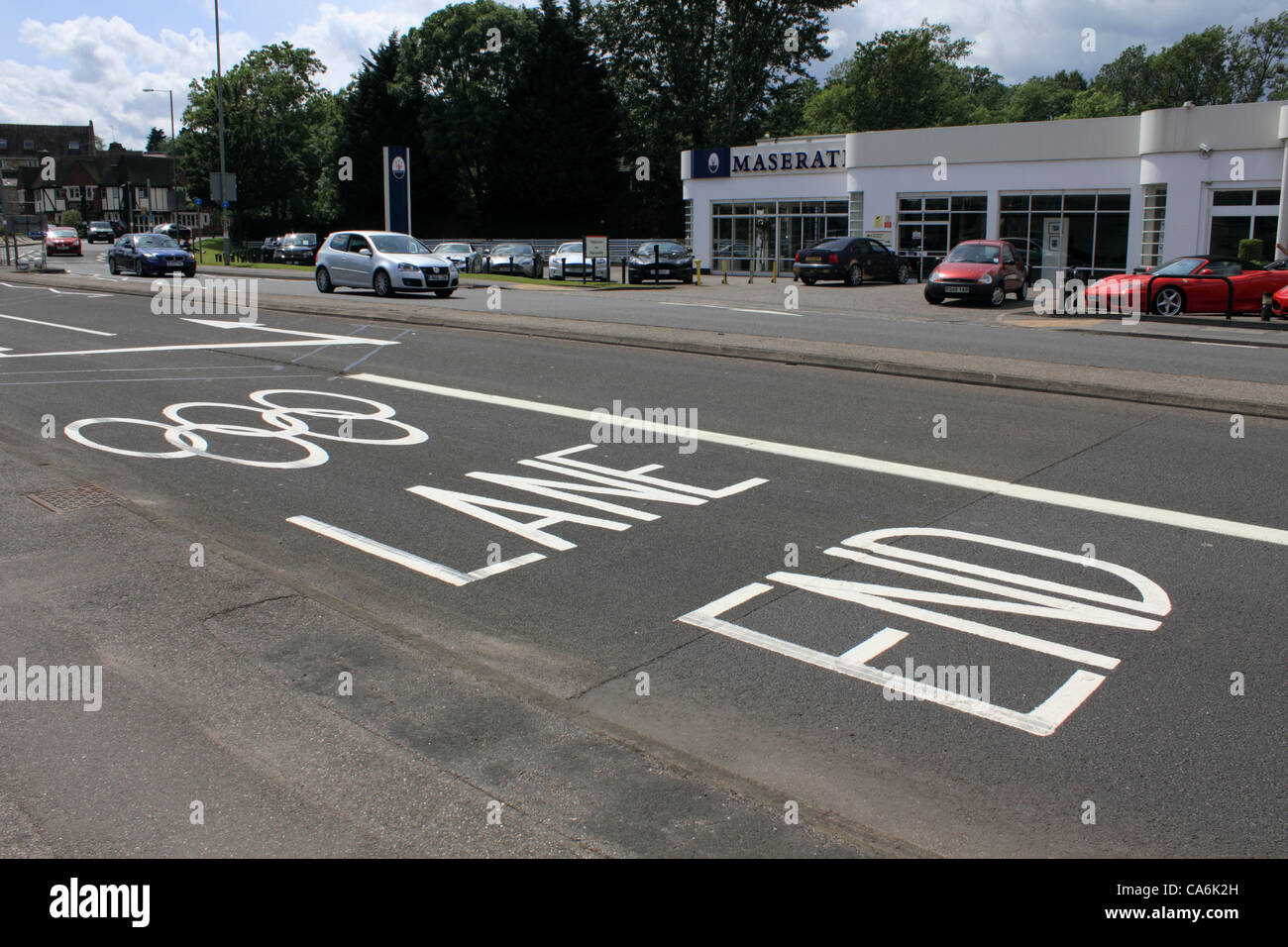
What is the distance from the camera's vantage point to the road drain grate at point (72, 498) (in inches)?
307

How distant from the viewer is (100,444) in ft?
32.8

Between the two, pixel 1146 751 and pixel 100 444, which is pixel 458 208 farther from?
pixel 1146 751

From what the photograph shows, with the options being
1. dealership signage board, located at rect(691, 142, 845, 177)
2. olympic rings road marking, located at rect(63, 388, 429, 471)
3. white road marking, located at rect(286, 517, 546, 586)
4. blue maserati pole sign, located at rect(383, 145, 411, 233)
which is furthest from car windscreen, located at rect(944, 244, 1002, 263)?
white road marking, located at rect(286, 517, 546, 586)

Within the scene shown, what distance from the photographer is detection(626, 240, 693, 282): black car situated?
37.7m

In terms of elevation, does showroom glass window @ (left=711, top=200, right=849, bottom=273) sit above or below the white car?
above

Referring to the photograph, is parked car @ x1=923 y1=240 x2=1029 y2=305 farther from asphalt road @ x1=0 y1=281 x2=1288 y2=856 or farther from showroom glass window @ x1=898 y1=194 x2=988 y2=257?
asphalt road @ x1=0 y1=281 x2=1288 y2=856

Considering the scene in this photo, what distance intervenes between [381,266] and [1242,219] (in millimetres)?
24611

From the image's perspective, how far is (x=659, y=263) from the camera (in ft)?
124

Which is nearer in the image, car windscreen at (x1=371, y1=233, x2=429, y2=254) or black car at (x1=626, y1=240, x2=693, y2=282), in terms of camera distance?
car windscreen at (x1=371, y1=233, x2=429, y2=254)

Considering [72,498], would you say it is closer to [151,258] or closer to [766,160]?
[151,258]

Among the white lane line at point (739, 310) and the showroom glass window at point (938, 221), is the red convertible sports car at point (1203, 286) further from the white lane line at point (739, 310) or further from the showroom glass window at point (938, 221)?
the showroom glass window at point (938, 221)

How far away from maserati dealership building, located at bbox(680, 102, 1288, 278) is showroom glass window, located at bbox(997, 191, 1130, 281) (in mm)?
38
